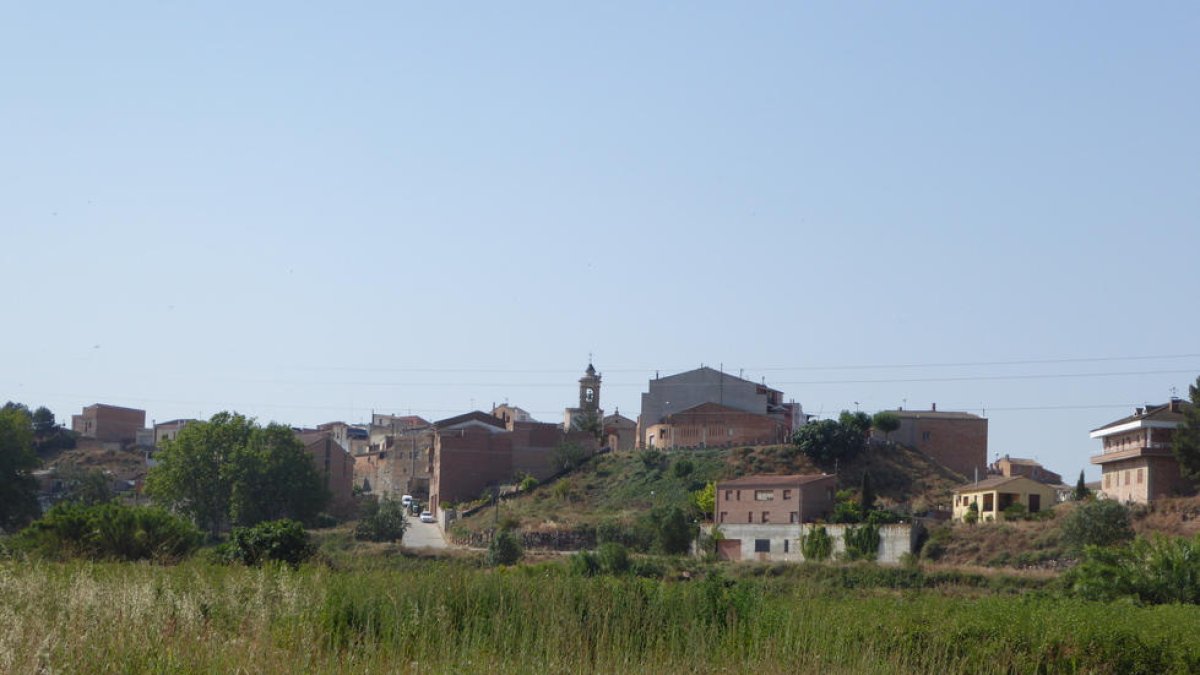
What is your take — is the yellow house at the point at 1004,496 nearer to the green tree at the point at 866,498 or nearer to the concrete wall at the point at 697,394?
the green tree at the point at 866,498

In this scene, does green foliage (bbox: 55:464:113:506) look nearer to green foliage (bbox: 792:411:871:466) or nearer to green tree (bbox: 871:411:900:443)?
green foliage (bbox: 792:411:871:466)

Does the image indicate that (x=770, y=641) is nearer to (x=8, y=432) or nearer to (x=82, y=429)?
(x=8, y=432)

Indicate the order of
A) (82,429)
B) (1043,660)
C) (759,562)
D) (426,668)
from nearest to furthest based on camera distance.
Answer: (426,668) → (1043,660) → (759,562) → (82,429)

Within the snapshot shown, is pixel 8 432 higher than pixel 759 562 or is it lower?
higher

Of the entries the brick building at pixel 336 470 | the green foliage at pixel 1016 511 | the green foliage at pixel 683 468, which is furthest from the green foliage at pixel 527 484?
the green foliage at pixel 1016 511

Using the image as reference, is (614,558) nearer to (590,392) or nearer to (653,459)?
(653,459)

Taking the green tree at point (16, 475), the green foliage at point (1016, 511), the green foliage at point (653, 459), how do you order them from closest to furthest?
the green foliage at point (1016, 511), the green tree at point (16, 475), the green foliage at point (653, 459)

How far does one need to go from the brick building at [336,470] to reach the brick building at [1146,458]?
45.4 meters

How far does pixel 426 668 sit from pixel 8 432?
65982 mm

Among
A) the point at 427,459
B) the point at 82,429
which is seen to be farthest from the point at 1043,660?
the point at 82,429

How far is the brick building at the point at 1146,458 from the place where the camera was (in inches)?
2200

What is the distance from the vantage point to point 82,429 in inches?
4284

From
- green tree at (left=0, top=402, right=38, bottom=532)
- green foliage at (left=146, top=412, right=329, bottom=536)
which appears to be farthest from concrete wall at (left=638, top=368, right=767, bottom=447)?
green tree at (left=0, top=402, right=38, bottom=532)

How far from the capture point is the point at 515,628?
13.1 m
